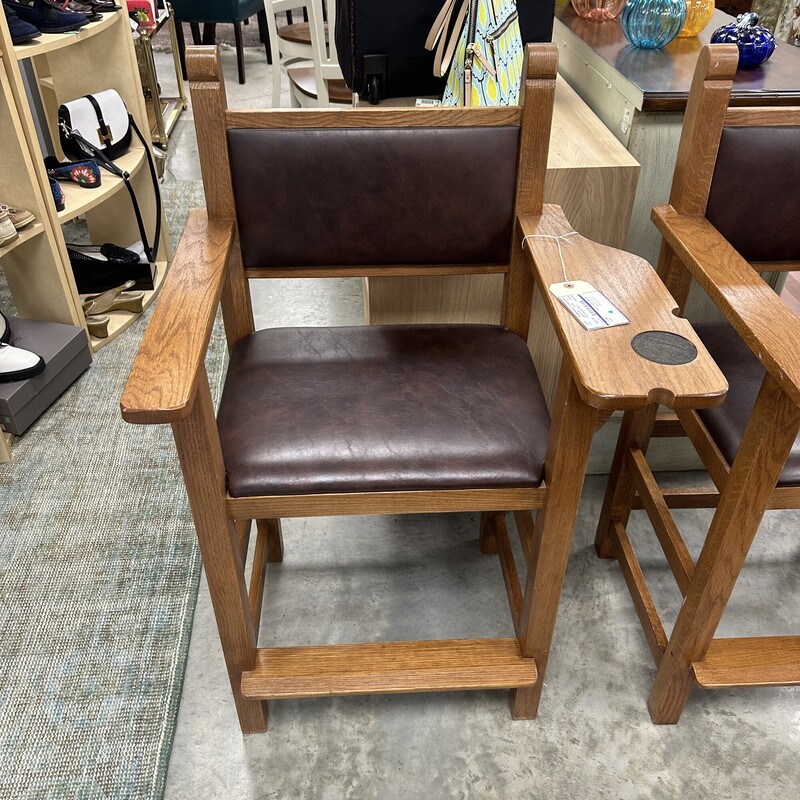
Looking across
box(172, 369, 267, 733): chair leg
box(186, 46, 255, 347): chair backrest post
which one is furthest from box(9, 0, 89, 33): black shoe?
box(172, 369, 267, 733): chair leg

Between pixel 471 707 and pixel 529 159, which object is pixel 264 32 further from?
pixel 471 707

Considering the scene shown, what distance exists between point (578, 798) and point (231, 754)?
→ 0.54 metres

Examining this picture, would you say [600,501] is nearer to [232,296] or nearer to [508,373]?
[508,373]

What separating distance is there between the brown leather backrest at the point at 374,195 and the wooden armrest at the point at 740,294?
0.88 ft

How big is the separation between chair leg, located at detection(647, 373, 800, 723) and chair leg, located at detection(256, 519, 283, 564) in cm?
73

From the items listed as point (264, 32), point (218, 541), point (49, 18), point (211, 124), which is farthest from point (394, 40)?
point (264, 32)

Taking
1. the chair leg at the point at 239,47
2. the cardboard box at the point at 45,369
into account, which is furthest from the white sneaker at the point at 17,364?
the chair leg at the point at 239,47

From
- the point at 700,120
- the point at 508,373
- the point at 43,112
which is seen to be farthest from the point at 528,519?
the point at 43,112

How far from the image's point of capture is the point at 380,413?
1056 millimetres

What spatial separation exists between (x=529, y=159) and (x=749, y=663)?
845 millimetres

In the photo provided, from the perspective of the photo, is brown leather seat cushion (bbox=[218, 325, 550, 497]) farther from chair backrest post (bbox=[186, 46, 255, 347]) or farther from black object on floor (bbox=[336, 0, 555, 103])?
black object on floor (bbox=[336, 0, 555, 103])

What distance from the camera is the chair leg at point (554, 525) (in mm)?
920

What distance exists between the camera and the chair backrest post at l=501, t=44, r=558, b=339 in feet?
3.58

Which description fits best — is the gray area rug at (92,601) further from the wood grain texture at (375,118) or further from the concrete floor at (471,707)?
the wood grain texture at (375,118)
